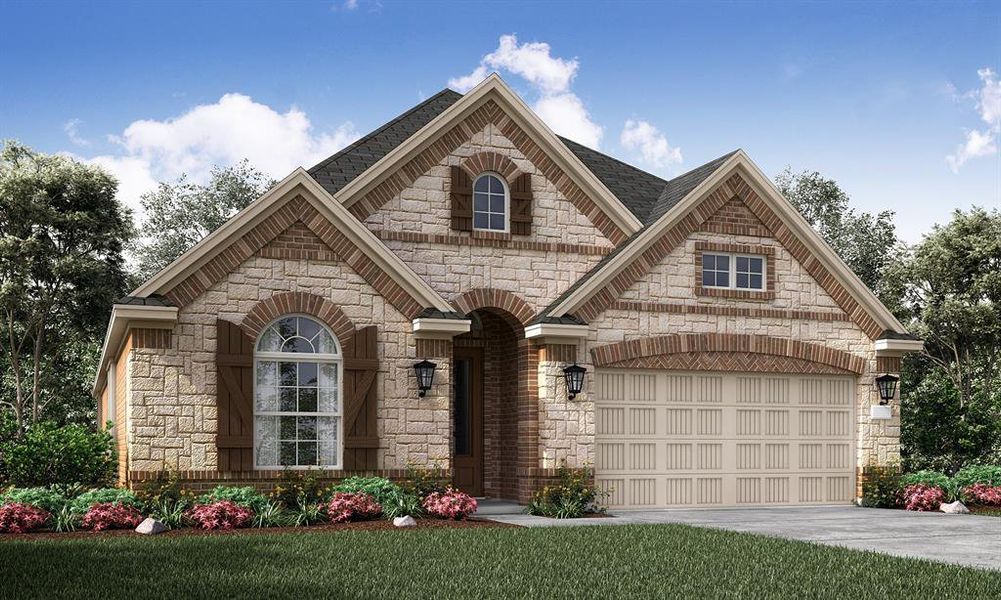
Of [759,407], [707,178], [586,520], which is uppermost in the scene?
[707,178]

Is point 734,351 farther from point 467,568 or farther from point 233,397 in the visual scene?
point 467,568

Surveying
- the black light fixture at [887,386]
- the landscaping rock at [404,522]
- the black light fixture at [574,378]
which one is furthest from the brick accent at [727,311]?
the landscaping rock at [404,522]

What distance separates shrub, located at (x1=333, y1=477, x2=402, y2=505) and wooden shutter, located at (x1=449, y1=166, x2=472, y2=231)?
16.8 feet

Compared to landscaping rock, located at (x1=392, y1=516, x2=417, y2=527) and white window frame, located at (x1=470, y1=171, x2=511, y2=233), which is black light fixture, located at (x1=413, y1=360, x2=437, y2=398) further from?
white window frame, located at (x1=470, y1=171, x2=511, y2=233)

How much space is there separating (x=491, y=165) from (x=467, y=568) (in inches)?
409

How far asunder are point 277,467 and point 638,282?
6898 mm

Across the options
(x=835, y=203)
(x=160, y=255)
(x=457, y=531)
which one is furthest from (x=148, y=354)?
(x=835, y=203)

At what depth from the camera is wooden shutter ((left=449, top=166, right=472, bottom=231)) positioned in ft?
65.8

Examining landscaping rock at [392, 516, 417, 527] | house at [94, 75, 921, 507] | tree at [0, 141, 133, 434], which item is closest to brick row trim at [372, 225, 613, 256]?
house at [94, 75, 921, 507]

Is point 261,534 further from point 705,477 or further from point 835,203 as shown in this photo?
point 835,203

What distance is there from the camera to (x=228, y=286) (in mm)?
17062

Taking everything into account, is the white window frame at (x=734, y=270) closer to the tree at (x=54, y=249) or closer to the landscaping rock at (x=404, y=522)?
the landscaping rock at (x=404, y=522)

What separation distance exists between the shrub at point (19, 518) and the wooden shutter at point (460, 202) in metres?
8.35

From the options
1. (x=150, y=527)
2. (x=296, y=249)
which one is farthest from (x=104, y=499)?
(x=296, y=249)
